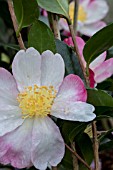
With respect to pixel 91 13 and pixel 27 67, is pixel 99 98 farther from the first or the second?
pixel 91 13

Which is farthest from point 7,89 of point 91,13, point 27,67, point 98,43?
point 91,13

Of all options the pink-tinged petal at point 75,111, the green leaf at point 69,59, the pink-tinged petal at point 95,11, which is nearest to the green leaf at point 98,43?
the green leaf at point 69,59

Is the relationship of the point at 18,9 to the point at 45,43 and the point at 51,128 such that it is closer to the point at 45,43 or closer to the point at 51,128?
the point at 45,43

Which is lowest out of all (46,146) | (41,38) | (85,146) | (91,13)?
(91,13)

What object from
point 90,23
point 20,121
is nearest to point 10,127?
point 20,121

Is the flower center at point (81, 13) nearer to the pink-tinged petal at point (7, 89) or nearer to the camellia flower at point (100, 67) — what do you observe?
the camellia flower at point (100, 67)
